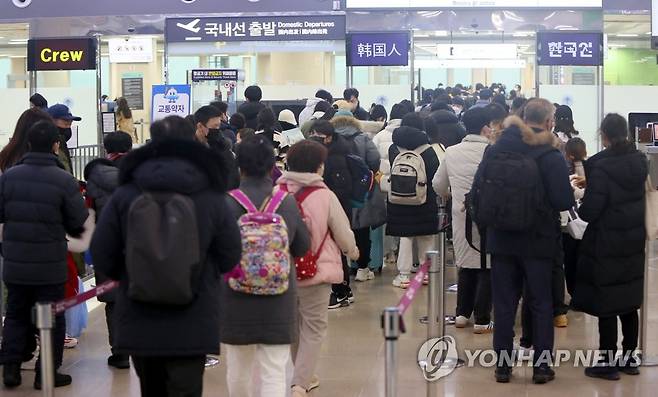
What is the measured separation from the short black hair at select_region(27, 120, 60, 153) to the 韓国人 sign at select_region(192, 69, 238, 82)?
9.51 m

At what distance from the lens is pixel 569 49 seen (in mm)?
15469

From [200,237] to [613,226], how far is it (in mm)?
3176

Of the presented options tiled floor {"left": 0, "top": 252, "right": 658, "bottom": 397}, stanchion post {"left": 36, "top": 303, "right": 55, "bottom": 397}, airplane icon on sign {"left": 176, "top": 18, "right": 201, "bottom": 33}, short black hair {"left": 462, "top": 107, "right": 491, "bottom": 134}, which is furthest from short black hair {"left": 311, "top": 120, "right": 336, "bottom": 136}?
airplane icon on sign {"left": 176, "top": 18, "right": 201, "bottom": 33}

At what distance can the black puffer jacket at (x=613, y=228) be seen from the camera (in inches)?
253

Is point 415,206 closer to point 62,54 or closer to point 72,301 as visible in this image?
point 72,301

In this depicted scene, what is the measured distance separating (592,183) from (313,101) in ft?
19.1

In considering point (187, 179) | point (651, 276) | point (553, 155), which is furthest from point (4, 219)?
point (651, 276)

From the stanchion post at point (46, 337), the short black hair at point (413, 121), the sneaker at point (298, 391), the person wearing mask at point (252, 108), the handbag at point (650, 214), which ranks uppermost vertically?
the person wearing mask at point (252, 108)

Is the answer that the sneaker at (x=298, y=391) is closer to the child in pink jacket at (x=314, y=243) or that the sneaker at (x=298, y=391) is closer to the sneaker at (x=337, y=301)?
the child in pink jacket at (x=314, y=243)

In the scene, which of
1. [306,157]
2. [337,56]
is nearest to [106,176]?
[306,157]

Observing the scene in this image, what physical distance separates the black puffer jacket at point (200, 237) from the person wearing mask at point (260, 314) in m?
0.74

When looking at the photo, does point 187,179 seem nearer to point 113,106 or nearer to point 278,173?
point 278,173

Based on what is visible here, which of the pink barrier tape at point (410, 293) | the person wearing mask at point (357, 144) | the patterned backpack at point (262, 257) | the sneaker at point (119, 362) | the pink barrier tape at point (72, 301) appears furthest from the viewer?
the person wearing mask at point (357, 144)

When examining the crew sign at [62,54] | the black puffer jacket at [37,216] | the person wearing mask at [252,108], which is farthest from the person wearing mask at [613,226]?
the crew sign at [62,54]
